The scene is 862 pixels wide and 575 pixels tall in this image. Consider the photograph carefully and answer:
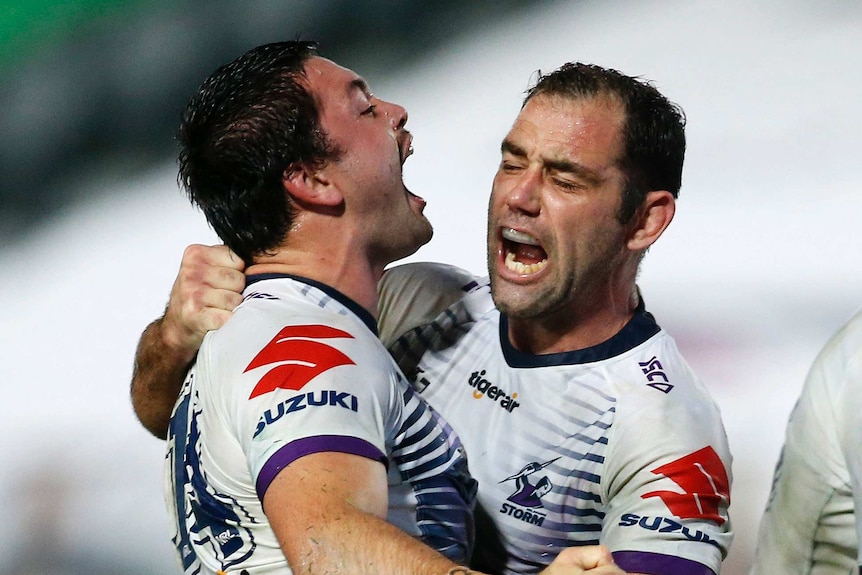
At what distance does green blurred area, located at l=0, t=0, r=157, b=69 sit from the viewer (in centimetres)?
428

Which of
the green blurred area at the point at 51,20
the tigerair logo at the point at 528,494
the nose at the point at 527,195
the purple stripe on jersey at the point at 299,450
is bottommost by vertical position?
the tigerair logo at the point at 528,494

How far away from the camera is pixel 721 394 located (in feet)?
10.5

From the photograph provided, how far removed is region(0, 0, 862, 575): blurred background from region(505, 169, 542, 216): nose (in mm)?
1261

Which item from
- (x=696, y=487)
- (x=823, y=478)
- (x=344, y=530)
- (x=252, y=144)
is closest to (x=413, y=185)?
(x=252, y=144)

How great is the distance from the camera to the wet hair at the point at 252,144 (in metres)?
1.94

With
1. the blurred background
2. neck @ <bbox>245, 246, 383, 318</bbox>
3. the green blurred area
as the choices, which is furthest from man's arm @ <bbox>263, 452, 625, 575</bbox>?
the green blurred area

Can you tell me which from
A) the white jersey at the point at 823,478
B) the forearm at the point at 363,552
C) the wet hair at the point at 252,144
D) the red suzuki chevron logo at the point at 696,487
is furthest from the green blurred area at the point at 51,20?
the white jersey at the point at 823,478

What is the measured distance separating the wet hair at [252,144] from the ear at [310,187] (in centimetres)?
1

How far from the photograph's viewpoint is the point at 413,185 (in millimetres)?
3744

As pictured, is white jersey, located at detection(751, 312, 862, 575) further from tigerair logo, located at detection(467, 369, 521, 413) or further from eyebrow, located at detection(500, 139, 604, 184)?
eyebrow, located at detection(500, 139, 604, 184)

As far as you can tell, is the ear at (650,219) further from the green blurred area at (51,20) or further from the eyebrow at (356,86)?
the green blurred area at (51,20)

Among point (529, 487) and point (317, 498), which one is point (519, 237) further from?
point (317, 498)

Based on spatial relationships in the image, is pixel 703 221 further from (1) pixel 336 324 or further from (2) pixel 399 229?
(1) pixel 336 324

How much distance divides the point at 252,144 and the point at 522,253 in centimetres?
52
